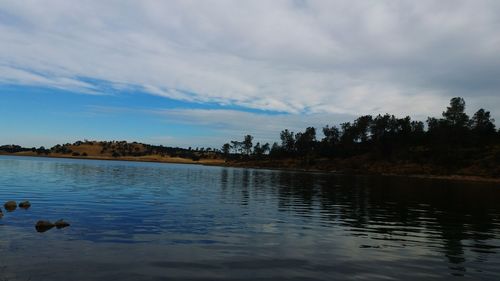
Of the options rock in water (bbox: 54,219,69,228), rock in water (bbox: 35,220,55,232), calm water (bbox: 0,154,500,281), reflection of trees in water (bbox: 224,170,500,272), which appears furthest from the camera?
rock in water (bbox: 54,219,69,228)

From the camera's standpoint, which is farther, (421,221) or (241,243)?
(421,221)

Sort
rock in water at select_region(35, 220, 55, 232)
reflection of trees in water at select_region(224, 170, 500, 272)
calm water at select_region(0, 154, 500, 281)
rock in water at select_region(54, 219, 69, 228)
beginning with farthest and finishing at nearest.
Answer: rock in water at select_region(54, 219, 69, 228) → rock in water at select_region(35, 220, 55, 232) → reflection of trees in water at select_region(224, 170, 500, 272) → calm water at select_region(0, 154, 500, 281)

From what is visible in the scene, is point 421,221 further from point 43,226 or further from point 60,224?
point 43,226

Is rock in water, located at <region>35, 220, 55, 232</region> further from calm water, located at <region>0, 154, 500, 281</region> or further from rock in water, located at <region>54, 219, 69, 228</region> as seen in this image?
calm water, located at <region>0, 154, 500, 281</region>

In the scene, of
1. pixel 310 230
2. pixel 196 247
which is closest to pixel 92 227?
pixel 196 247

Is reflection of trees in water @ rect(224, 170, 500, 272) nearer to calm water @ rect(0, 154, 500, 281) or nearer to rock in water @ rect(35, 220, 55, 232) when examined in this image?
calm water @ rect(0, 154, 500, 281)

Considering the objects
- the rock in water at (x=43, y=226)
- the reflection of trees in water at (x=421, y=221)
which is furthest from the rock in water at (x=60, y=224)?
the reflection of trees in water at (x=421, y=221)

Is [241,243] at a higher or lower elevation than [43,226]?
lower

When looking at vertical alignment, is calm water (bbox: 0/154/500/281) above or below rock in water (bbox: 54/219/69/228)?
below

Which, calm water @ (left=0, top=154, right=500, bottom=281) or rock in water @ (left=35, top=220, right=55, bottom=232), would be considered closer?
calm water @ (left=0, top=154, right=500, bottom=281)

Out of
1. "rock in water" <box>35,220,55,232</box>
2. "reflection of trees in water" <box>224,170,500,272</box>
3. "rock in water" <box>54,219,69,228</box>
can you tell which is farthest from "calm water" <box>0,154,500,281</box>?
"rock in water" <box>54,219,69,228</box>

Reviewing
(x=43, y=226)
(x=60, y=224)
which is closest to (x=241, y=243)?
(x=60, y=224)

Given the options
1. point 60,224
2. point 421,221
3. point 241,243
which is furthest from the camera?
point 421,221

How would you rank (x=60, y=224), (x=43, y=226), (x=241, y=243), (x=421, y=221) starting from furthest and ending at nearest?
(x=421, y=221)
(x=60, y=224)
(x=43, y=226)
(x=241, y=243)
